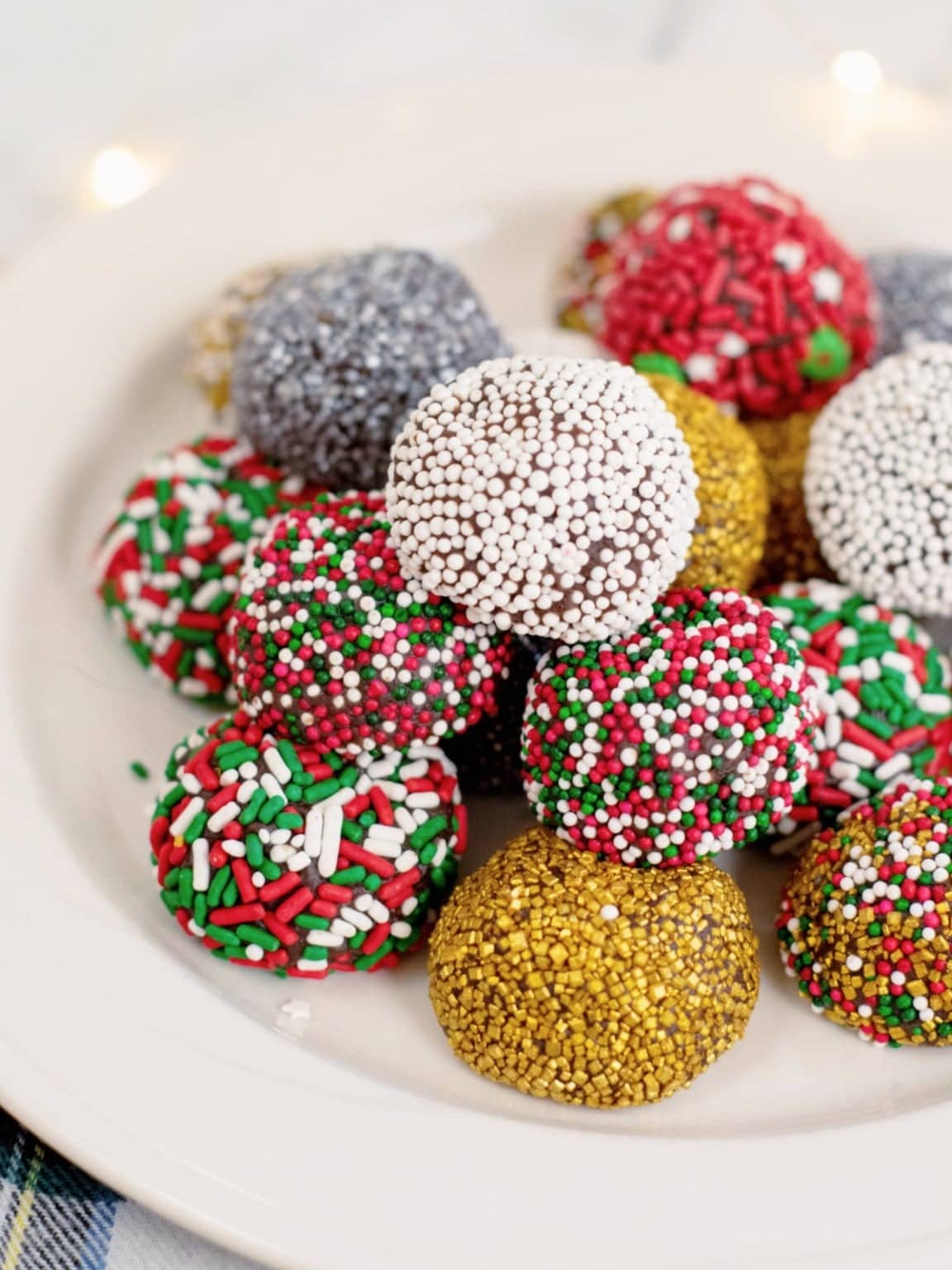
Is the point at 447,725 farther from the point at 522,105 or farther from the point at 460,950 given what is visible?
the point at 522,105

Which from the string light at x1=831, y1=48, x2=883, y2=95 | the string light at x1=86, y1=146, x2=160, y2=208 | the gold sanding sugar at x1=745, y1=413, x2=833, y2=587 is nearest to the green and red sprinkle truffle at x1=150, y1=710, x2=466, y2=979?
the gold sanding sugar at x1=745, y1=413, x2=833, y2=587

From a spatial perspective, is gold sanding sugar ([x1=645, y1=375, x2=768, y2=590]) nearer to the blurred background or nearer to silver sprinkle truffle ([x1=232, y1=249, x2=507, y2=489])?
silver sprinkle truffle ([x1=232, y1=249, x2=507, y2=489])

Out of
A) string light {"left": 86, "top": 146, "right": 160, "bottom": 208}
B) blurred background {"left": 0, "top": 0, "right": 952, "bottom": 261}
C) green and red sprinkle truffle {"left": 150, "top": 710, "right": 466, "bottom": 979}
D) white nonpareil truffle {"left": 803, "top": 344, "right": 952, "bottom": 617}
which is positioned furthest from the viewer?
blurred background {"left": 0, "top": 0, "right": 952, "bottom": 261}

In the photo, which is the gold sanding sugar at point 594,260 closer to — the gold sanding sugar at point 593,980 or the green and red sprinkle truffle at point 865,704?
the green and red sprinkle truffle at point 865,704

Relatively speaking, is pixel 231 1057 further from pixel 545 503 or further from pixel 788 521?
pixel 788 521

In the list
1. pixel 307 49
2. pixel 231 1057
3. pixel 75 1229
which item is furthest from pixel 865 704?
pixel 307 49

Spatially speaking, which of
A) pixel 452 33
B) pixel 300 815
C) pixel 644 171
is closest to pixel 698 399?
pixel 300 815
